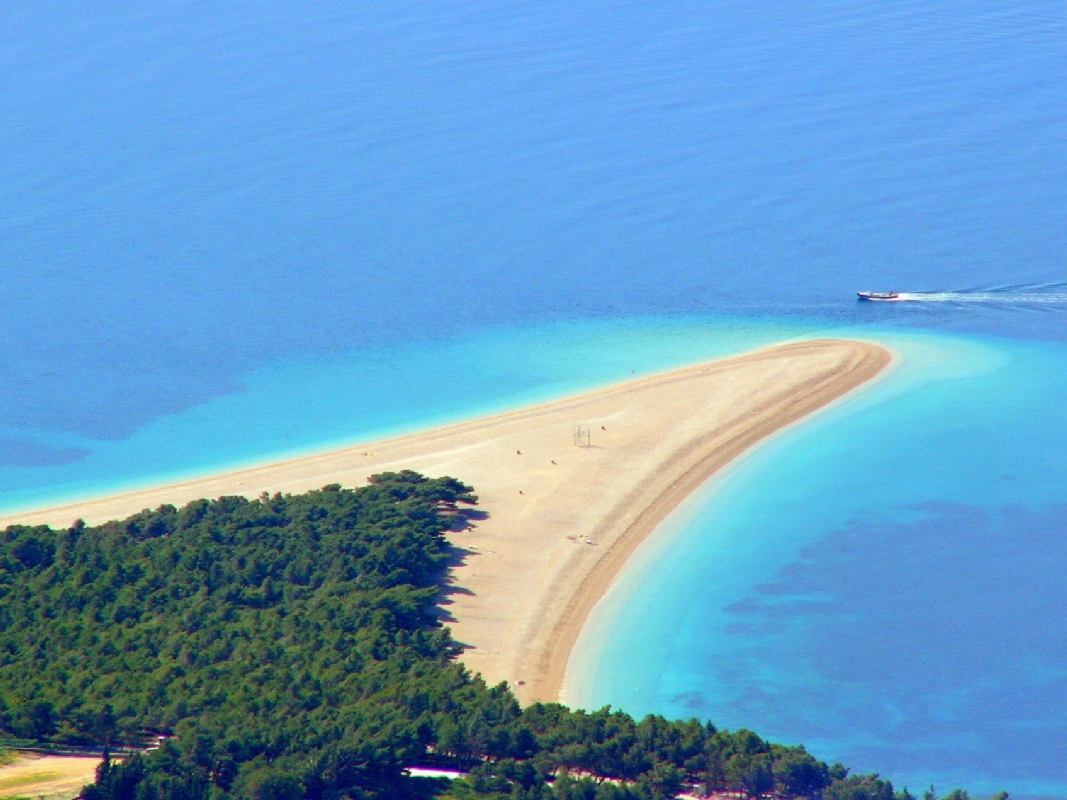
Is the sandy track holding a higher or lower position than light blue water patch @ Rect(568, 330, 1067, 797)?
lower

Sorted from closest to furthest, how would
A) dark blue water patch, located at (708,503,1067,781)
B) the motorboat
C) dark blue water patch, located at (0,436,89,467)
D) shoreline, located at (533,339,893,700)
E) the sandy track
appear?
1. the sandy track
2. dark blue water patch, located at (708,503,1067,781)
3. shoreline, located at (533,339,893,700)
4. dark blue water patch, located at (0,436,89,467)
5. the motorboat

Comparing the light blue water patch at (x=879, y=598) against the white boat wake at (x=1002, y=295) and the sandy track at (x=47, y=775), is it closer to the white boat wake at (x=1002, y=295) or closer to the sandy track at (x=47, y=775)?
the white boat wake at (x=1002, y=295)

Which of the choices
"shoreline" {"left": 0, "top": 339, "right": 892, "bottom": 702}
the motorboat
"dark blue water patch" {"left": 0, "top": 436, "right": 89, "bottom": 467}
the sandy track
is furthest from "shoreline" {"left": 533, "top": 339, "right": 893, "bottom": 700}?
→ "dark blue water patch" {"left": 0, "top": 436, "right": 89, "bottom": 467}

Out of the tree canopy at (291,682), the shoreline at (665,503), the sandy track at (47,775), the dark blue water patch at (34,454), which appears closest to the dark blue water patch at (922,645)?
the shoreline at (665,503)

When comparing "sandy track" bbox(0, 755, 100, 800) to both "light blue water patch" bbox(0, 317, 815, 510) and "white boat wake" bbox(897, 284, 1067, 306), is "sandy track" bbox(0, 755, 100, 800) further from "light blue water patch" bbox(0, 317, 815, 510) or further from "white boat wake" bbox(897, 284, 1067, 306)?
"white boat wake" bbox(897, 284, 1067, 306)

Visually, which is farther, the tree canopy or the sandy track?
the tree canopy

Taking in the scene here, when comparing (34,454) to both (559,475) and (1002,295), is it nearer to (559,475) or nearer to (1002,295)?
(559,475)
